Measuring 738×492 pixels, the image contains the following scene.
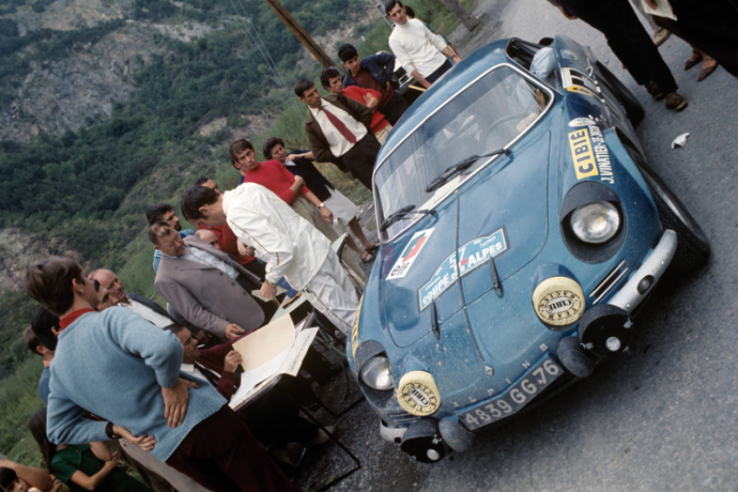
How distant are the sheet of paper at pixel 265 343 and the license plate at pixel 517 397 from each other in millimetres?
1432

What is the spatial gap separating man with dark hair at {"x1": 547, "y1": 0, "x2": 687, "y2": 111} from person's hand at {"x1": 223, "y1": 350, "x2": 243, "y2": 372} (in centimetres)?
397

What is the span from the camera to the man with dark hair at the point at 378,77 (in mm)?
7145

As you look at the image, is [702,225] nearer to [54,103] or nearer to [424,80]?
[424,80]

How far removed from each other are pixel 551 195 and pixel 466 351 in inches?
36.5

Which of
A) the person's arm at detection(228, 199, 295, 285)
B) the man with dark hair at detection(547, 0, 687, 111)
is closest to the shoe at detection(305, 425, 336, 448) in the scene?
the person's arm at detection(228, 199, 295, 285)

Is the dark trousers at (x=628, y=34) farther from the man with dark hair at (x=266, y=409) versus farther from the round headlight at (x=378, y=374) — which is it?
the man with dark hair at (x=266, y=409)

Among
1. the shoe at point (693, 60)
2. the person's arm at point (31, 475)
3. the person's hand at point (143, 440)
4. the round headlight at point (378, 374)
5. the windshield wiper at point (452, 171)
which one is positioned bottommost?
the shoe at point (693, 60)

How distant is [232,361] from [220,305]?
1.03 meters

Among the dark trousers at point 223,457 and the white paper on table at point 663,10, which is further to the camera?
the white paper on table at point 663,10

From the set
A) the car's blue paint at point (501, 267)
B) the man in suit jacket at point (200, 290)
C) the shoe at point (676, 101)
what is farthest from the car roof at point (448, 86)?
the man in suit jacket at point (200, 290)

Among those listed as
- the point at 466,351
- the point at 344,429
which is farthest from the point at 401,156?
the point at 344,429

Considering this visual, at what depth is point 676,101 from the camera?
4320 mm

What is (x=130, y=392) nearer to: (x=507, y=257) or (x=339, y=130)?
(x=507, y=257)

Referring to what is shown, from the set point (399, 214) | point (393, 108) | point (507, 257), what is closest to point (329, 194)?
point (393, 108)
